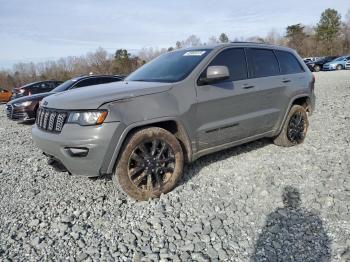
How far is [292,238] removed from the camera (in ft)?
9.87

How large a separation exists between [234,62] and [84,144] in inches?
97.1

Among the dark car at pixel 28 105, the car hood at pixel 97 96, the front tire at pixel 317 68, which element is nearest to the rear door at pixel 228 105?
the car hood at pixel 97 96

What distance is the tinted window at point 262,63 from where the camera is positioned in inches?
194

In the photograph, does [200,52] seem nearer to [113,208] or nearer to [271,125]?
[271,125]

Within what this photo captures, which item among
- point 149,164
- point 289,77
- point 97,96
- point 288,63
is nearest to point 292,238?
point 149,164

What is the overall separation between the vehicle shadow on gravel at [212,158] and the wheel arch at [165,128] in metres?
0.46

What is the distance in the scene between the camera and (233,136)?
15.0 ft

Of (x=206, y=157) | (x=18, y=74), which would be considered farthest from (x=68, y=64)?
(x=206, y=157)

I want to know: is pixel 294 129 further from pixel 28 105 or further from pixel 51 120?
pixel 28 105

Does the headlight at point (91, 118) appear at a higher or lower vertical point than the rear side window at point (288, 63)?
A: lower

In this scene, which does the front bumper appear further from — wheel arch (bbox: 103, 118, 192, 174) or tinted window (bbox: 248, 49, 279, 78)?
tinted window (bbox: 248, 49, 279, 78)

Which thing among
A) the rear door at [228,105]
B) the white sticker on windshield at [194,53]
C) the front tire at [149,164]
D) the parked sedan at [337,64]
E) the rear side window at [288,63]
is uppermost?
the white sticker on windshield at [194,53]

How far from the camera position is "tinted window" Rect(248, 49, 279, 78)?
4.93 m

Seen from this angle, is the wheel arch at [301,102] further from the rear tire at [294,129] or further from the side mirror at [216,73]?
the side mirror at [216,73]
